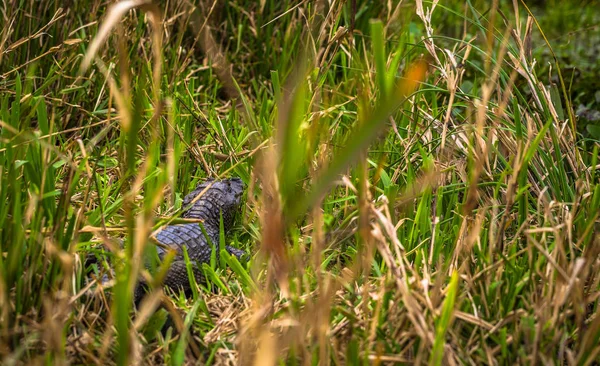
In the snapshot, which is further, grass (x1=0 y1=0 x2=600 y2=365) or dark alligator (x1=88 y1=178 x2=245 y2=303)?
dark alligator (x1=88 y1=178 x2=245 y2=303)

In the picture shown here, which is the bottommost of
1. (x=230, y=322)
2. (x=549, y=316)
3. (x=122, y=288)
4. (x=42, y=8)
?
(x=230, y=322)

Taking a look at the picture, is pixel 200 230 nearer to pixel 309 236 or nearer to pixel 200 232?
pixel 200 232

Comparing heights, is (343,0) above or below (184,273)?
above

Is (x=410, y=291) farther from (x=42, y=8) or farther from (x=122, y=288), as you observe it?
(x=42, y=8)

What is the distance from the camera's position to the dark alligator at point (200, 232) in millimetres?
2145

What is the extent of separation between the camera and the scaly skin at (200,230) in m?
2.15

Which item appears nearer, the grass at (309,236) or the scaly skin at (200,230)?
the grass at (309,236)

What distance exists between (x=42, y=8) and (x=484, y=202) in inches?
84.1

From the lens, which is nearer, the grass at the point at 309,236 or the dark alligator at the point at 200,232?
the grass at the point at 309,236

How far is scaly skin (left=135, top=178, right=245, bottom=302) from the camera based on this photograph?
2.15 meters

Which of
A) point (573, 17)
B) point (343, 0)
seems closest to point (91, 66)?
point (343, 0)

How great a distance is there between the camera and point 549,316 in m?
1.62

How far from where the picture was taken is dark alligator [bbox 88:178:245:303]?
214 cm

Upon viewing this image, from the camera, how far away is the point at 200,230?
236 cm
